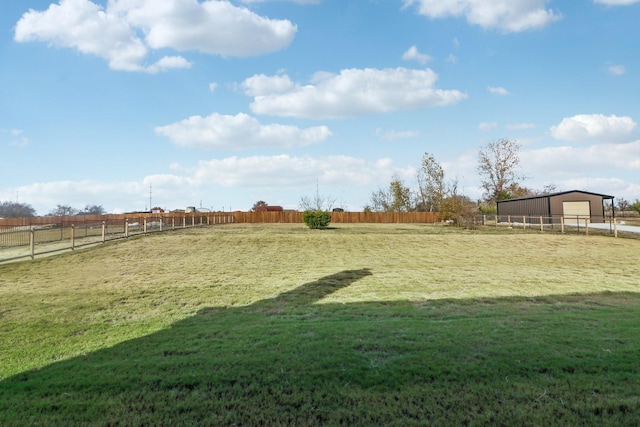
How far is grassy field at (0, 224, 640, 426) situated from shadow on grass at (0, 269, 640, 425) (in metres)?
0.02

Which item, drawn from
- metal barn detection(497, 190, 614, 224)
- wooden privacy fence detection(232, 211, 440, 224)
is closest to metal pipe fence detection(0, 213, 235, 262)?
wooden privacy fence detection(232, 211, 440, 224)

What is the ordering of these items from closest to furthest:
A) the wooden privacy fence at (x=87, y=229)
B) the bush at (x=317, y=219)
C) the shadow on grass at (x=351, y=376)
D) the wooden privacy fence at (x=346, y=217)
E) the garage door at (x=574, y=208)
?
the shadow on grass at (x=351, y=376) → the wooden privacy fence at (x=87, y=229) → the bush at (x=317, y=219) → the garage door at (x=574, y=208) → the wooden privacy fence at (x=346, y=217)

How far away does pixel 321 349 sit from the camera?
4.29 metres

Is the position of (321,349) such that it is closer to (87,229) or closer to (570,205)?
(87,229)

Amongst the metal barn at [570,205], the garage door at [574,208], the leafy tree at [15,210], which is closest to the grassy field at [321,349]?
the metal barn at [570,205]

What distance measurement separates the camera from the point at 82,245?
→ 16000mm

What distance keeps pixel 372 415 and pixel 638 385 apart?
7.70 ft

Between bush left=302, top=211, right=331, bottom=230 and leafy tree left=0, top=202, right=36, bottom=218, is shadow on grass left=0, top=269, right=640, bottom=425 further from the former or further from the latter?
leafy tree left=0, top=202, right=36, bottom=218

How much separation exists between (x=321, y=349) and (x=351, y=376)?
0.73 m

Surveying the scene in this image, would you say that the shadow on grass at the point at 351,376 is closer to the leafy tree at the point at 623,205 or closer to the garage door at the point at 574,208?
the garage door at the point at 574,208

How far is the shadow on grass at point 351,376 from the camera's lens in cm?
297

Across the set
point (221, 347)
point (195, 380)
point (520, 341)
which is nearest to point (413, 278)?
point (520, 341)

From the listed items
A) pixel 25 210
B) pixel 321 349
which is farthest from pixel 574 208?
pixel 25 210

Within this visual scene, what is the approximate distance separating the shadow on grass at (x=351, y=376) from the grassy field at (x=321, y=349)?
2cm
